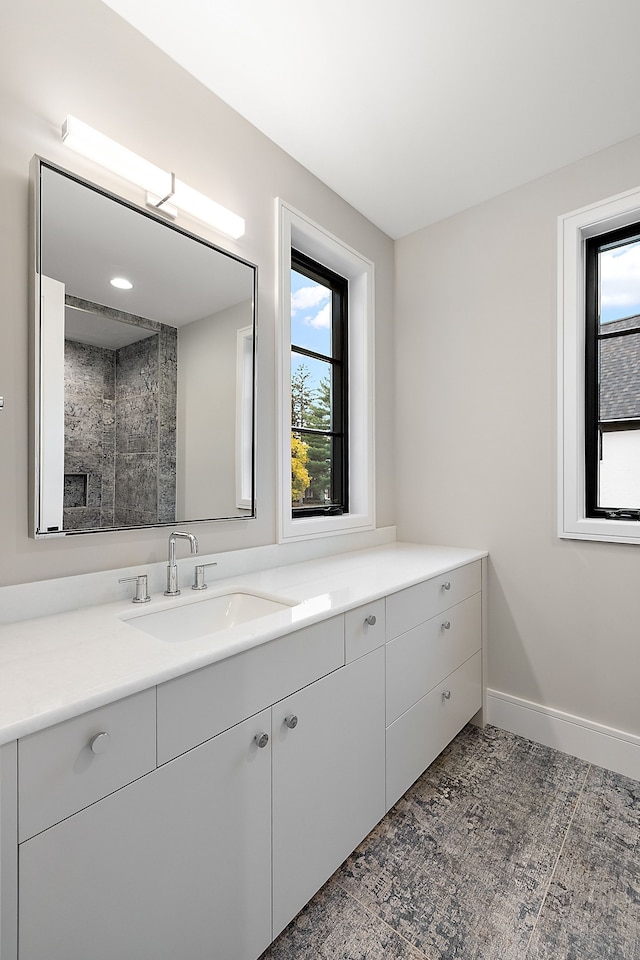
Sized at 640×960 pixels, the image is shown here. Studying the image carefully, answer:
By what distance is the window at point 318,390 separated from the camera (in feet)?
7.36

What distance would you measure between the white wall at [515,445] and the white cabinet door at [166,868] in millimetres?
1492

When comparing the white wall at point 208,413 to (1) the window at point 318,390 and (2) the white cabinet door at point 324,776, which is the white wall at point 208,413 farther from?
(2) the white cabinet door at point 324,776

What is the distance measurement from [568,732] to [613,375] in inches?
59.7

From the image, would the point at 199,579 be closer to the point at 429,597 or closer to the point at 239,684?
the point at 239,684

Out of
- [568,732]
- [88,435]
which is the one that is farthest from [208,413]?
[568,732]

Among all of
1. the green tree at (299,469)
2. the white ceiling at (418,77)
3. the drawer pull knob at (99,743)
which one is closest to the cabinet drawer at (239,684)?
the drawer pull knob at (99,743)

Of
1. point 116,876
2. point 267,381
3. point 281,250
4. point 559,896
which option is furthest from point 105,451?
point 559,896

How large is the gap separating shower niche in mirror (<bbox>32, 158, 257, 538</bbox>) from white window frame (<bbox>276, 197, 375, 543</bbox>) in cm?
17

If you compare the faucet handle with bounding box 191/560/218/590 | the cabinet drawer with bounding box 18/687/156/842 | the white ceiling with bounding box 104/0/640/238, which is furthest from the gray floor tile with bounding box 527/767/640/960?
the white ceiling with bounding box 104/0/640/238

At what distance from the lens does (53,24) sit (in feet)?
4.17

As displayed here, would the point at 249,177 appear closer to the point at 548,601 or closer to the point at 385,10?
the point at 385,10

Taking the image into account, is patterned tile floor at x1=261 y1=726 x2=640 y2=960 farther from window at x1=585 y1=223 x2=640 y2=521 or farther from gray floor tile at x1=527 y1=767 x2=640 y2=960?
window at x1=585 y1=223 x2=640 y2=521

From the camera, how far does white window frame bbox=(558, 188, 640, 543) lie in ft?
6.56

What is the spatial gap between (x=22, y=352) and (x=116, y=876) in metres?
1.16
